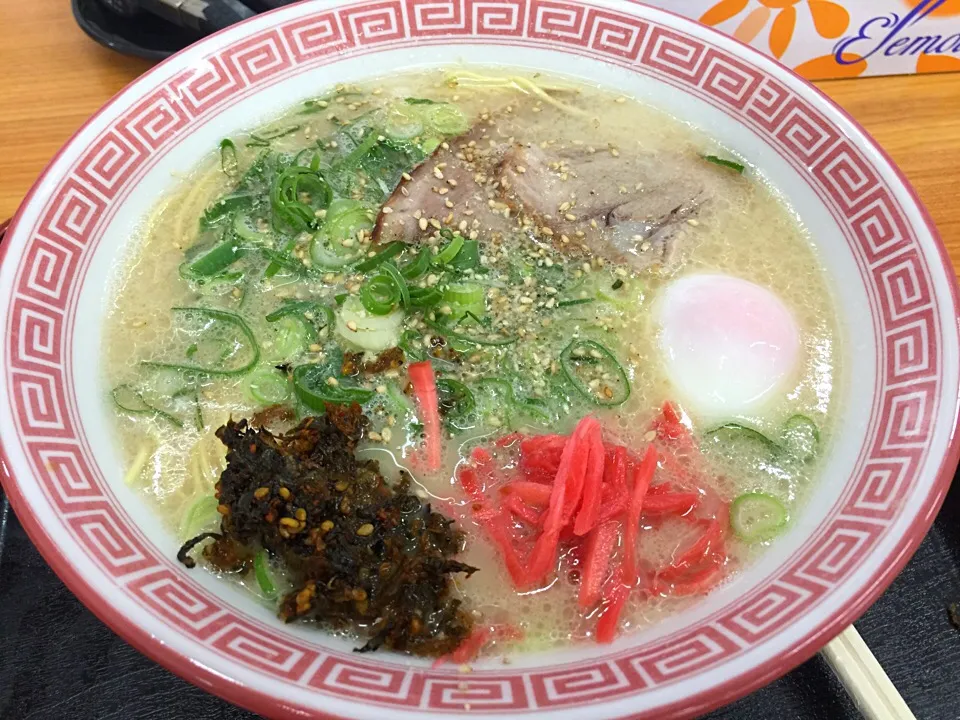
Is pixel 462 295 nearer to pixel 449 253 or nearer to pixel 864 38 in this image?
pixel 449 253

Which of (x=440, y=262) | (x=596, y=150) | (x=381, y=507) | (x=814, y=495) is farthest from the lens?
(x=596, y=150)

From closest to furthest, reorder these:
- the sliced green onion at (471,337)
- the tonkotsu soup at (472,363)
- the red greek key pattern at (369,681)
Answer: the red greek key pattern at (369,681), the tonkotsu soup at (472,363), the sliced green onion at (471,337)

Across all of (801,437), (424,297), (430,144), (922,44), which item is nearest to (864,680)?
(801,437)

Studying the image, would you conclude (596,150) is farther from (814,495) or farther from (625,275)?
(814,495)

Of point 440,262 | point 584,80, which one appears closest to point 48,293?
point 440,262

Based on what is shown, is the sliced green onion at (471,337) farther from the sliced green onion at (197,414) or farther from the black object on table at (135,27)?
the black object on table at (135,27)

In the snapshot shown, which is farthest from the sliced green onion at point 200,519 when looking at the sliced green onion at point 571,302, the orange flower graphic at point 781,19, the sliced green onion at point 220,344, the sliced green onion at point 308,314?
the orange flower graphic at point 781,19
